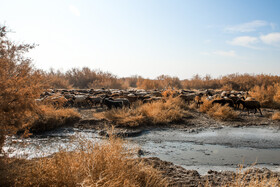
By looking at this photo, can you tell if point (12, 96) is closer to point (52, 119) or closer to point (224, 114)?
point (52, 119)

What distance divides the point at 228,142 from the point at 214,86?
21.4 m

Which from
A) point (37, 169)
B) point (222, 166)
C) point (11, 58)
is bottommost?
point (222, 166)

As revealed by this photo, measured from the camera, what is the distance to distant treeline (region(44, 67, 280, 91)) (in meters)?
24.7

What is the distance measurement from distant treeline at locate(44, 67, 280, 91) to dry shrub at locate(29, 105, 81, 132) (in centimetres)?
1528

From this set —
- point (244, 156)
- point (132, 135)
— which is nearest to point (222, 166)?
point (244, 156)

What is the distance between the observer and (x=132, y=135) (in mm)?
8234

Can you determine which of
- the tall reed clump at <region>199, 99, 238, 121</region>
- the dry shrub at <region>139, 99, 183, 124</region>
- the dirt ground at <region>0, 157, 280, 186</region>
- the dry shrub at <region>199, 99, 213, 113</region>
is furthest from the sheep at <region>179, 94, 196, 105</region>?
the dirt ground at <region>0, 157, 280, 186</region>

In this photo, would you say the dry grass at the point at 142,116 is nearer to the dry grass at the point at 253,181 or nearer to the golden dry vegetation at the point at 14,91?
the golden dry vegetation at the point at 14,91

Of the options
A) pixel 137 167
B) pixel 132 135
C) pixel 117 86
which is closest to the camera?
pixel 137 167

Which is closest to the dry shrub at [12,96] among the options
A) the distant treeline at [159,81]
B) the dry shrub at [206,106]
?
the dry shrub at [206,106]

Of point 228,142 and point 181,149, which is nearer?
point 181,149

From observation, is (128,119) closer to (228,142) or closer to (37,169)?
(228,142)

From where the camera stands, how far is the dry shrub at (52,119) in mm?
8477

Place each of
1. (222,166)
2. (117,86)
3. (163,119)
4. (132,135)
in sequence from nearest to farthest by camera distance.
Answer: (222,166) → (132,135) → (163,119) → (117,86)
